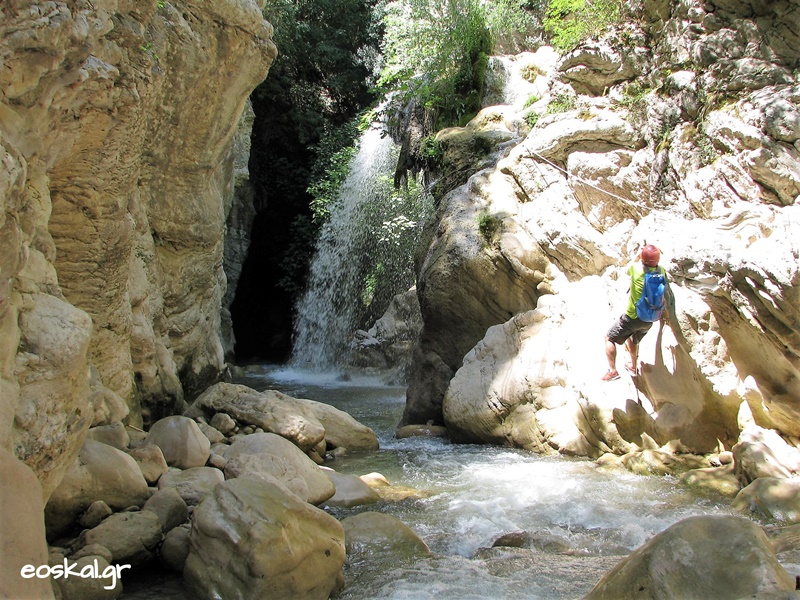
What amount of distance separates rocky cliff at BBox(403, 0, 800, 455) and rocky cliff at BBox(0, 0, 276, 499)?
3512 millimetres

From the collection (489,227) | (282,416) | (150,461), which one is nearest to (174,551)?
(150,461)

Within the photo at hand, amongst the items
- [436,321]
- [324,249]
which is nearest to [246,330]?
[324,249]

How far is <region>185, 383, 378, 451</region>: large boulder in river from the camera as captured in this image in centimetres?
706

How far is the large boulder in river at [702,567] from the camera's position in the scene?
9.37 ft

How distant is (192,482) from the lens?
4754mm

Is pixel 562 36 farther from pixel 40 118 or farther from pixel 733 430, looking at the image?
pixel 40 118

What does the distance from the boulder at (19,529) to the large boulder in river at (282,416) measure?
14.0 feet

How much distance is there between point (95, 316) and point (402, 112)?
12459 millimetres

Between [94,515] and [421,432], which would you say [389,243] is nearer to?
[421,432]

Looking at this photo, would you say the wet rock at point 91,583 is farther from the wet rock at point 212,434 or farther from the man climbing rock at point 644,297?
the man climbing rock at point 644,297

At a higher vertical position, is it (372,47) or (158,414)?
(372,47)

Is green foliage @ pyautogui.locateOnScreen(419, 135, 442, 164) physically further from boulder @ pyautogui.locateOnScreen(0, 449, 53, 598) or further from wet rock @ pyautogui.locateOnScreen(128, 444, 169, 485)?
boulder @ pyautogui.locateOnScreen(0, 449, 53, 598)

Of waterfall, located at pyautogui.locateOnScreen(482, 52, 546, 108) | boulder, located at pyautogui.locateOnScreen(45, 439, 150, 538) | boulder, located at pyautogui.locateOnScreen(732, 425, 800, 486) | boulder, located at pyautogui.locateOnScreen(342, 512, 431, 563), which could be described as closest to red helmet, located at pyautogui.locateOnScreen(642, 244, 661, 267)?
boulder, located at pyautogui.locateOnScreen(732, 425, 800, 486)

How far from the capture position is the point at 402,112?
16828 mm
